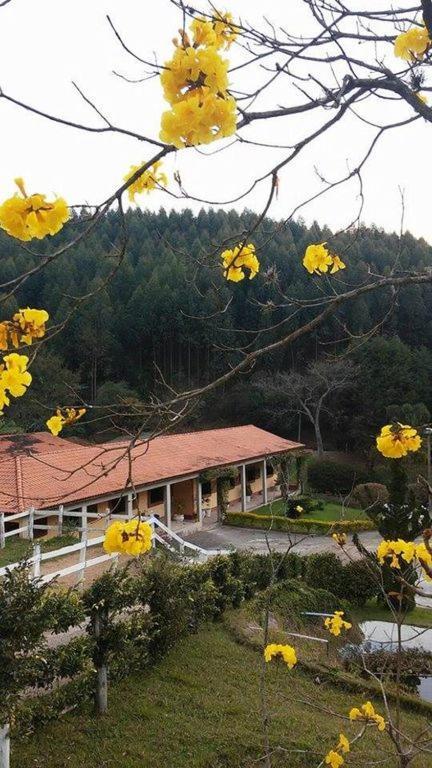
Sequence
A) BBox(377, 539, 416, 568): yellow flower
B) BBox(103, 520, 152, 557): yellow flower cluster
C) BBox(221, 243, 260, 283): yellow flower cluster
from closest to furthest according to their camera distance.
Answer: BBox(103, 520, 152, 557): yellow flower cluster < BBox(221, 243, 260, 283): yellow flower cluster < BBox(377, 539, 416, 568): yellow flower

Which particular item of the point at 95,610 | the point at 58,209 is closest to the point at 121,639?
the point at 95,610

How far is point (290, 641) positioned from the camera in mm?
8469

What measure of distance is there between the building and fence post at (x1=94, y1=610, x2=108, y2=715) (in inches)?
158

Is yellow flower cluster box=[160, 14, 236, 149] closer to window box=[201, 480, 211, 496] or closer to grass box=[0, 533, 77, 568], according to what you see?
grass box=[0, 533, 77, 568]

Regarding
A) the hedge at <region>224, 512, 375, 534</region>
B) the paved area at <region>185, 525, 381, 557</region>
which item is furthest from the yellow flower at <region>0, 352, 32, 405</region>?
the hedge at <region>224, 512, 375, 534</region>

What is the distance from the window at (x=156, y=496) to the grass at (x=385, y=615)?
6.65 metres

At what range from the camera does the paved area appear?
13484 millimetres

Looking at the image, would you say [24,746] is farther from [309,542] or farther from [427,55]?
[309,542]

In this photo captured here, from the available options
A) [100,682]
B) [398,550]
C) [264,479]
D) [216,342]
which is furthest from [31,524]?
[216,342]

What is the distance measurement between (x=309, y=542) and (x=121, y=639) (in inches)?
348

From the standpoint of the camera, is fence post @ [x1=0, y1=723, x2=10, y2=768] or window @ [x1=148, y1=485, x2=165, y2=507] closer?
fence post @ [x1=0, y1=723, x2=10, y2=768]

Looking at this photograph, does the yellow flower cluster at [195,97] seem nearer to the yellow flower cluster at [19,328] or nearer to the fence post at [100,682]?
the yellow flower cluster at [19,328]

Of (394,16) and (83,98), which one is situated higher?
(394,16)

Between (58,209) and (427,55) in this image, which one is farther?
(427,55)
